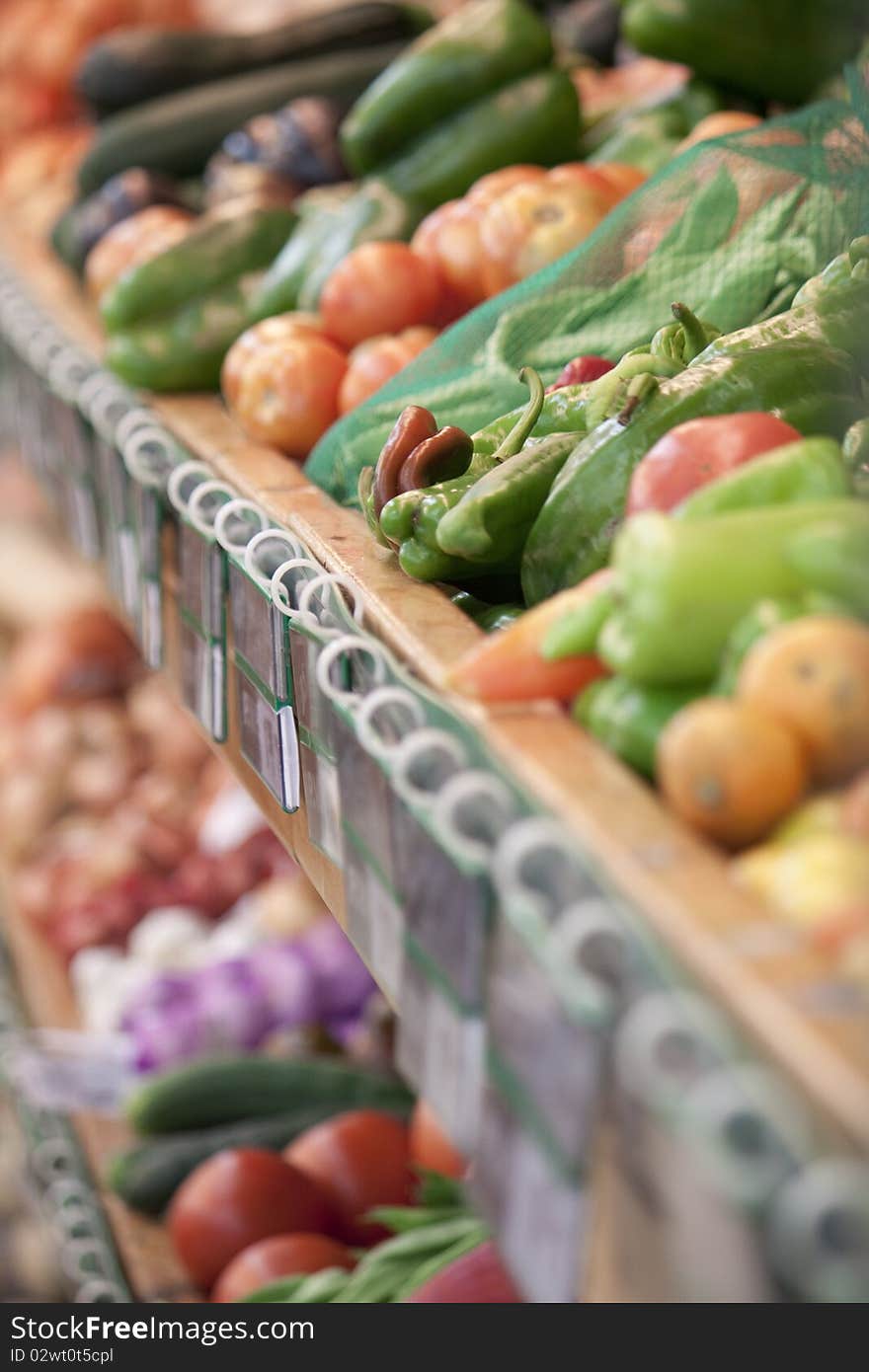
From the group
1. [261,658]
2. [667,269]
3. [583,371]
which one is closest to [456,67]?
[667,269]

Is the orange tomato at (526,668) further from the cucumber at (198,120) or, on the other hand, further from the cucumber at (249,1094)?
the cucumber at (198,120)

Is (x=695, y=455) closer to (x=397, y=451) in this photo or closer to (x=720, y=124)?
(x=397, y=451)

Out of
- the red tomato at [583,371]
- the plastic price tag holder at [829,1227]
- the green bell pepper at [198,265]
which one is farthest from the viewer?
the green bell pepper at [198,265]

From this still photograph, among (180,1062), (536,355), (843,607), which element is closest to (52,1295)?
(180,1062)

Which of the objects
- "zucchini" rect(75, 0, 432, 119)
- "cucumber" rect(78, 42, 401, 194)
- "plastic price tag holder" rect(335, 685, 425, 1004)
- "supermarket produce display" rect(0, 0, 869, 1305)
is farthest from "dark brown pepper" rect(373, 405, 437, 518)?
"zucchini" rect(75, 0, 432, 119)

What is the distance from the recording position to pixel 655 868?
59cm

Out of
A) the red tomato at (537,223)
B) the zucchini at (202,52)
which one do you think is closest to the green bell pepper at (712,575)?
the red tomato at (537,223)

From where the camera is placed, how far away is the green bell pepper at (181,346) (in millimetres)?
1655

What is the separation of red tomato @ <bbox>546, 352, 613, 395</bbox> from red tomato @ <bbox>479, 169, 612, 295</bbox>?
1.18 feet

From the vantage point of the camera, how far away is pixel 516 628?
0.77 meters

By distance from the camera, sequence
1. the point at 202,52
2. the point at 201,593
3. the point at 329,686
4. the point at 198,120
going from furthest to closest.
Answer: the point at 202,52 < the point at 198,120 < the point at 201,593 < the point at 329,686

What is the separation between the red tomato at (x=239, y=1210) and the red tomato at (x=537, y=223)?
0.93 m

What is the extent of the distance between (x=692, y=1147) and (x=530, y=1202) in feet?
0.47

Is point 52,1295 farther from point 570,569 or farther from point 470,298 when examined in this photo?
point 570,569
